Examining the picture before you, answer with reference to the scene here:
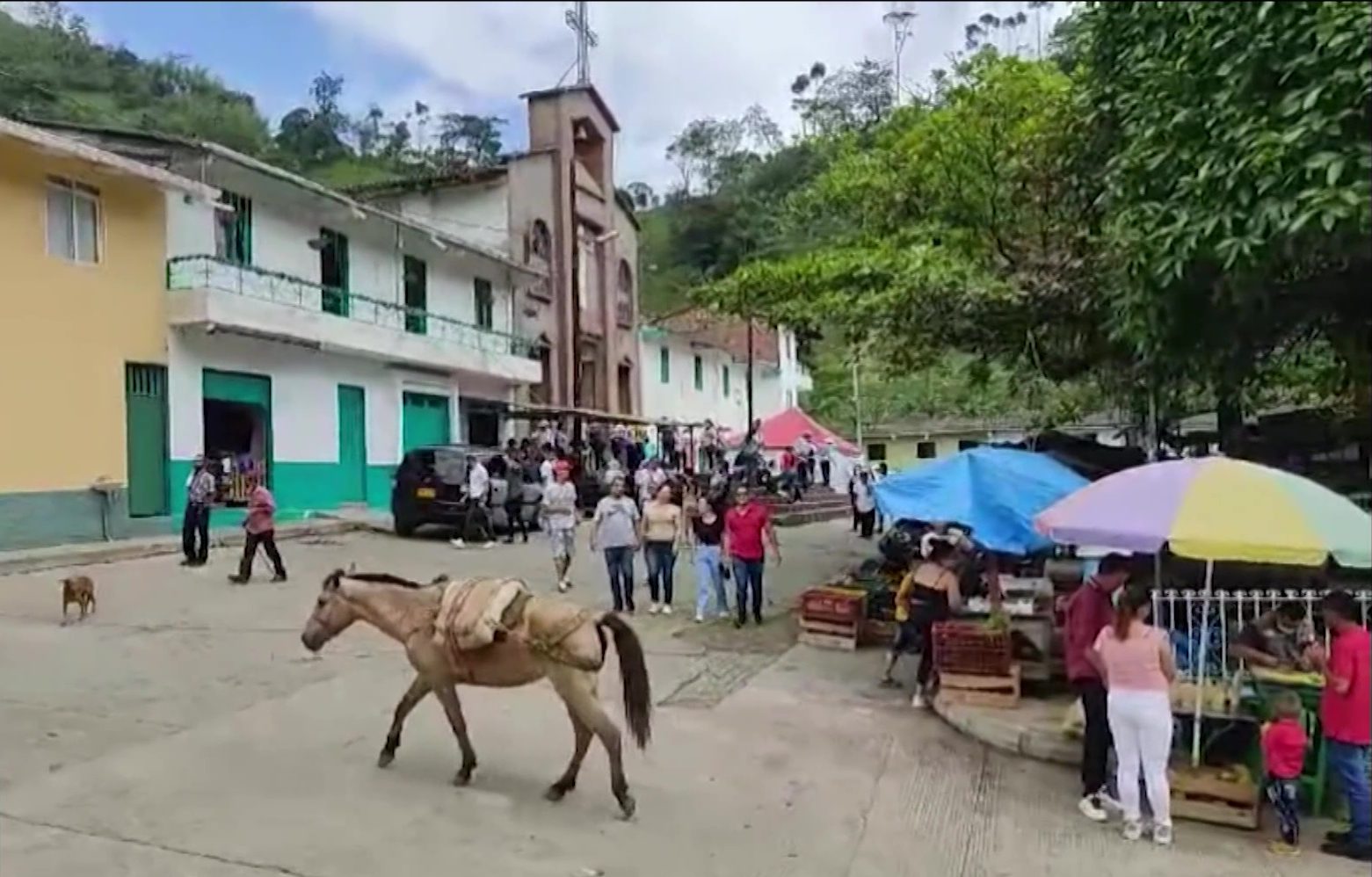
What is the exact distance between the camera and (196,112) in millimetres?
30734

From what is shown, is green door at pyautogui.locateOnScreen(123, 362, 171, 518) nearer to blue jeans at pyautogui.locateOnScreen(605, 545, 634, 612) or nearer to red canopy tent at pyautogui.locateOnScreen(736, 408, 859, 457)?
blue jeans at pyautogui.locateOnScreen(605, 545, 634, 612)

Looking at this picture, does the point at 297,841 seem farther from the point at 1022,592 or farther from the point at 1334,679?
the point at 1022,592

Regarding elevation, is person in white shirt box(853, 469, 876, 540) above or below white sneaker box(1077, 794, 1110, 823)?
above

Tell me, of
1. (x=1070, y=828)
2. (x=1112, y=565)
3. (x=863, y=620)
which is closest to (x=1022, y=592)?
(x=863, y=620)

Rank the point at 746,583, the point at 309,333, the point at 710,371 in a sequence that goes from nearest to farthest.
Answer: the point at 746,583 → the point at 309,333 → the point at 710,371

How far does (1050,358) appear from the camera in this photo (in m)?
15.3

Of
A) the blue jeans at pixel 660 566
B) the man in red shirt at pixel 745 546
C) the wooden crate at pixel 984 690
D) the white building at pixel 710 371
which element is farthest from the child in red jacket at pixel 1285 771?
the white building at pixel 710 371

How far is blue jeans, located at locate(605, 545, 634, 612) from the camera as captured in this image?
535 inches

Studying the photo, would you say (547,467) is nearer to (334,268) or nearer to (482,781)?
(334,268)

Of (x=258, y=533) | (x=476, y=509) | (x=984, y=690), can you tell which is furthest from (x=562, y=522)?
(x=984, y=690)

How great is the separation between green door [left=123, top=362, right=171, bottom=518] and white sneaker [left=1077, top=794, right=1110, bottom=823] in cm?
1572

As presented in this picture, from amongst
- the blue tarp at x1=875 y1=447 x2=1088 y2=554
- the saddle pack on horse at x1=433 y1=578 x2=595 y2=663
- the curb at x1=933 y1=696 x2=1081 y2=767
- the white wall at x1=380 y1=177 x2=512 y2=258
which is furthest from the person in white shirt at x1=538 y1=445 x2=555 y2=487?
the saddle pack on horse at x1=433 y1=578 x2=595 y2=663

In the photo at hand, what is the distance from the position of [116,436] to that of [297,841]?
13857mm

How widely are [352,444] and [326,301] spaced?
2.99m
